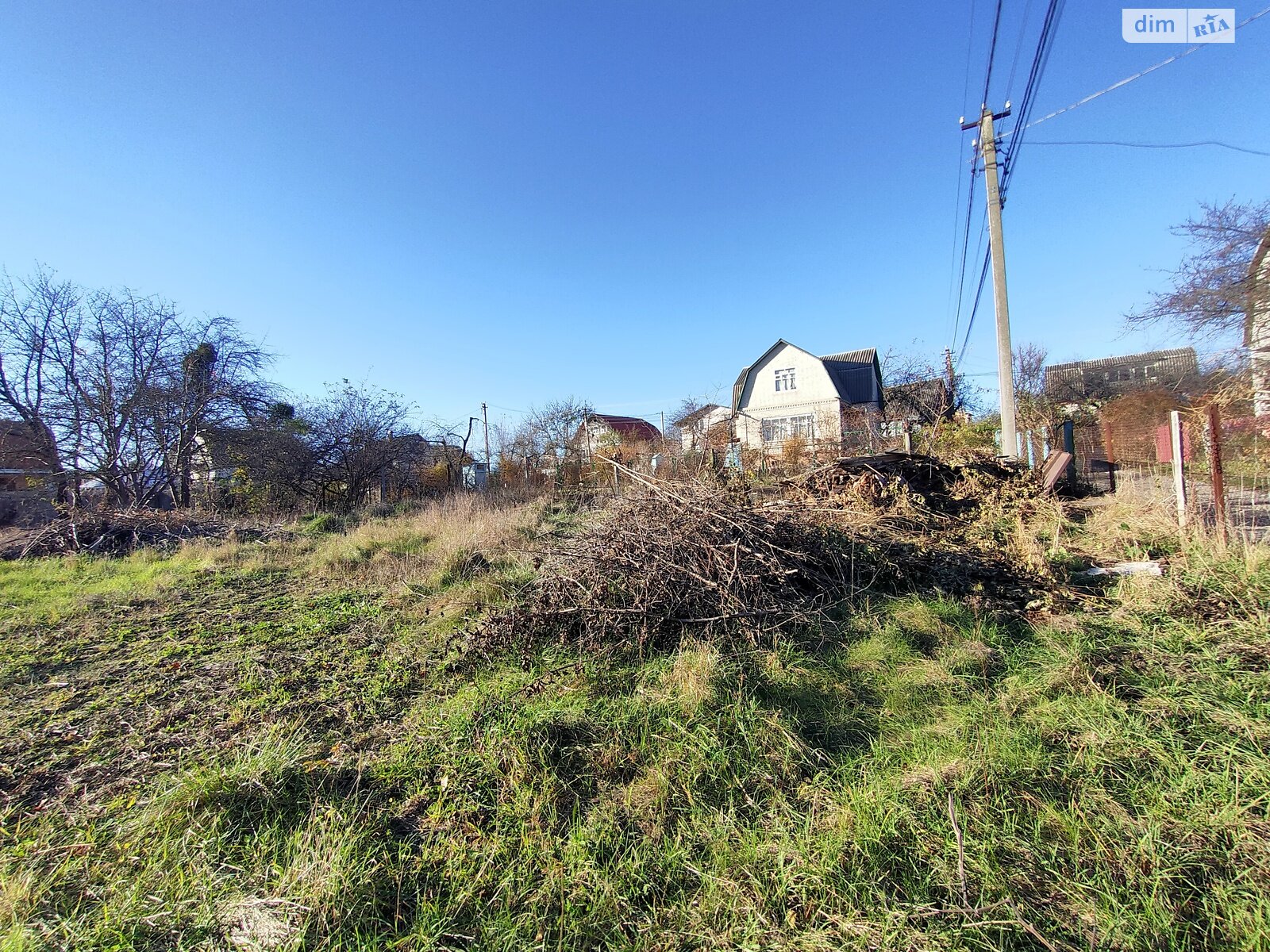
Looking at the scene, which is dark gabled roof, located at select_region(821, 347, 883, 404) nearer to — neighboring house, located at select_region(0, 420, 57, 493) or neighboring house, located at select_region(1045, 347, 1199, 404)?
neighboring house, located at select_region(1045, 347, 1199, 404)

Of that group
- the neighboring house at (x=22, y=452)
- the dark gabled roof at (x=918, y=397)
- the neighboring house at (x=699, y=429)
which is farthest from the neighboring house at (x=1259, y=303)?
the neighboring house at (x=22, y=452)

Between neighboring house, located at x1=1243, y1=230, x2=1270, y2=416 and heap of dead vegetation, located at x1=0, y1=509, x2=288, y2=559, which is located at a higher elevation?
neighboring house, located at x1=1243, y1=230, x2=1270, y2=416

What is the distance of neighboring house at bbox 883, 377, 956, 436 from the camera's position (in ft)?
63.5

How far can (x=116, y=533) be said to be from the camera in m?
9.53

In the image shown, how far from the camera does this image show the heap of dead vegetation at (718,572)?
12.6 feet

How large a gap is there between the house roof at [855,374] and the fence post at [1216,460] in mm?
21897

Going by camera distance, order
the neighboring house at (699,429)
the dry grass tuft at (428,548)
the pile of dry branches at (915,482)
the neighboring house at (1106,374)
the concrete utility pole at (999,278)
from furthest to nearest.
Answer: the neighboring house at (1106,374) → the neighboring house at (699,429) → the concrete utility pole at (999,278) → the pile of dry branches at (915,482) → the dry grass tuft at (428,548)

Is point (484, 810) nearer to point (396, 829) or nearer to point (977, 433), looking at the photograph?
point (396, 829)

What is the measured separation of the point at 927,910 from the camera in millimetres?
1596

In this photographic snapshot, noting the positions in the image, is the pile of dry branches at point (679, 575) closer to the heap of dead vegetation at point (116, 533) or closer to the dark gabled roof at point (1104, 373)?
the heap of dead vegetation at point (116, 533)

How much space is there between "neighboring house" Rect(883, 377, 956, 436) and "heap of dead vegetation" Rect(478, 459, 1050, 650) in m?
14.4

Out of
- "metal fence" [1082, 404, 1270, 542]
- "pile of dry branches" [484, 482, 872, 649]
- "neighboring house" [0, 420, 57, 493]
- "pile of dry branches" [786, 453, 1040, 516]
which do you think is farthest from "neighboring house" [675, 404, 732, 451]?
"neighboring house" [0, 420, 57, 493]

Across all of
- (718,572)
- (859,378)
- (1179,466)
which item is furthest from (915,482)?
(859,378)

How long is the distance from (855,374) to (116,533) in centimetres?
2975
